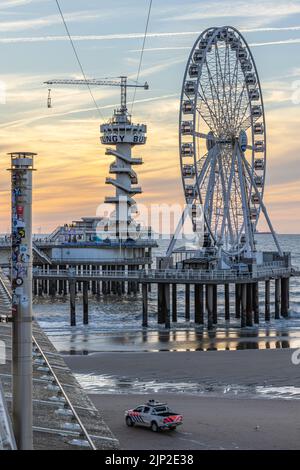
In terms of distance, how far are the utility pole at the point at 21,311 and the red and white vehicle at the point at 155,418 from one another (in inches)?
404

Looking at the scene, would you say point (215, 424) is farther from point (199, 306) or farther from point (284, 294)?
point (284, 294)

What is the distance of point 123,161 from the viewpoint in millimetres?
90375

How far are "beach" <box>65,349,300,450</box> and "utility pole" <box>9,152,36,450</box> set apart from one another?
837cm

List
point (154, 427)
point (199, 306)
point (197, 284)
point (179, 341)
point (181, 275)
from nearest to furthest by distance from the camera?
point (154, 427) → point (179, 341) → point (181, 275) → point (197, 284) → point (199, 306)

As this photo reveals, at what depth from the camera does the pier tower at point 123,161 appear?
8844 centimetres

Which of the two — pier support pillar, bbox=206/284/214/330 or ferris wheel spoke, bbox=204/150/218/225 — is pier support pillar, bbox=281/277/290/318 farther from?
ferris wheel spoke, bbox=204/150/218/225

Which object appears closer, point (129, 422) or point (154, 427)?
point (154, 427)

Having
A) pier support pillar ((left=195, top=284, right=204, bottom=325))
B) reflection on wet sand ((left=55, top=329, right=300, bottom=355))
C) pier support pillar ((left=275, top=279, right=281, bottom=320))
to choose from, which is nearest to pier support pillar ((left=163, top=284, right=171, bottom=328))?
pier support pillar ((left=195, top=284, right=204, bottom=325))

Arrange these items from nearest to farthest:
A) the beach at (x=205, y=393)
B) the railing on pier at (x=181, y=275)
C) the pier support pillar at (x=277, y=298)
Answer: the beach at (x=205, y=393)
the railing on pier at (x=181, y=275)
the pier support pillar at (x=277, y=298)

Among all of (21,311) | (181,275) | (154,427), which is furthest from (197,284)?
(21,311)

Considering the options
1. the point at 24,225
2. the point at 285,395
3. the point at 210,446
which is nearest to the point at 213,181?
the point at 285,395

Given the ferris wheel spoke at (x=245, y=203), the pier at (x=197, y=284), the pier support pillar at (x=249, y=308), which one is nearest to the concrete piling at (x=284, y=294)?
the pier at (x=197, y=284)

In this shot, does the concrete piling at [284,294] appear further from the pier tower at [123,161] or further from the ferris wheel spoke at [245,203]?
the pier tower at [123,161]

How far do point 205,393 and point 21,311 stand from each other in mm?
18357
